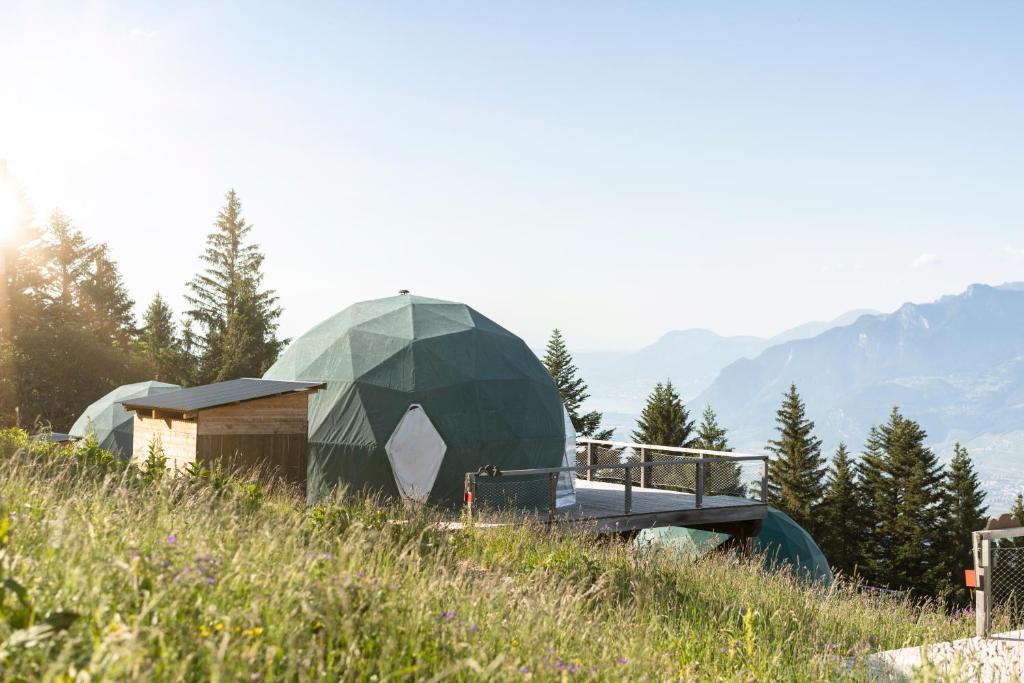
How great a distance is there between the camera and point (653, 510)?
16.8m

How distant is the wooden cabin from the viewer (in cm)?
1371

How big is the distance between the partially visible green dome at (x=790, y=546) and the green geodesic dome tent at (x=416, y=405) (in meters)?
5.64

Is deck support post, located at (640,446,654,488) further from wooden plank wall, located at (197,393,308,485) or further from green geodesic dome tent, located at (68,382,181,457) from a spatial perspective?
green geodesic dome tent, located at (68,382,181,457)

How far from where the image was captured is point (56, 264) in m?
47.7

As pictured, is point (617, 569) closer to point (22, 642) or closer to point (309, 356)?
point (22, 642)

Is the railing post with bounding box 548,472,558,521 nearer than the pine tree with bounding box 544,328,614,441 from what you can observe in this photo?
Yes

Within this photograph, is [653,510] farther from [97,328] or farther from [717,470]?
[97,328]

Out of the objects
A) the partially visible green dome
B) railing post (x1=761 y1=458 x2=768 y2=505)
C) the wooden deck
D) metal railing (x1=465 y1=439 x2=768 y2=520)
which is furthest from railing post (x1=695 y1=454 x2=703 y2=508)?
the partially visible green dome

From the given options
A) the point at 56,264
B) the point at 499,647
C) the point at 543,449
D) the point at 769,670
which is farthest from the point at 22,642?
the point at 56,264

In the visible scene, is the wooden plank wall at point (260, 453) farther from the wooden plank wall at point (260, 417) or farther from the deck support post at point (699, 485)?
the deck support post at point (699, 485)

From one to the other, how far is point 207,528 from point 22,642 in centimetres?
186

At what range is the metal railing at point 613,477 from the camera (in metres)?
15.0

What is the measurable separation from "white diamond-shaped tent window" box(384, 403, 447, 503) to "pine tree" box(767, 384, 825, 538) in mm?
31034

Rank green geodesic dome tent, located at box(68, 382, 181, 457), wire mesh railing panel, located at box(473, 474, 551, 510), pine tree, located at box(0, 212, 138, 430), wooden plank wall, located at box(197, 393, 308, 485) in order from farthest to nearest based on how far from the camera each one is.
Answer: pine tree, located at box(0, 212, 138, 430) → green geodesic dome tent, located at box(68, 382, 181, 457) → wire mesh railing panel, located at box(473, 474, 551, 510) → wooden plank wall, located at box(197, 393, 308, 485)
